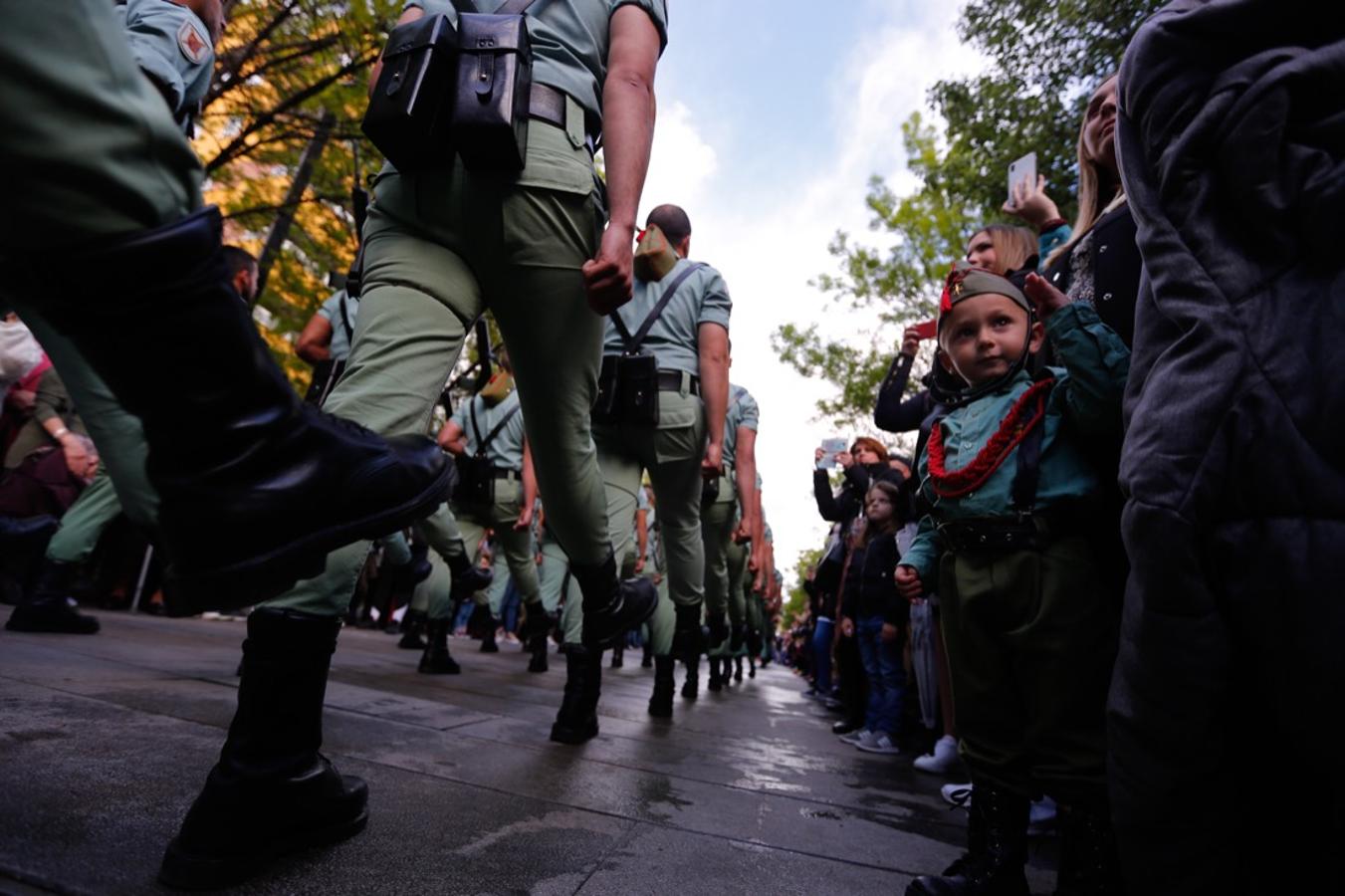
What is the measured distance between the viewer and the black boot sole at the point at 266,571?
98 cm

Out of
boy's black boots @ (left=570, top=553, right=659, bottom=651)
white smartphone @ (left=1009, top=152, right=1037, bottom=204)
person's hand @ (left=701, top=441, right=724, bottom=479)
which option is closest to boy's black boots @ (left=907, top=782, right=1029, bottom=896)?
boy's black boots @ (left=570, top=553, right=659, bottom=651)

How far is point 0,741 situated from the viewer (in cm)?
153

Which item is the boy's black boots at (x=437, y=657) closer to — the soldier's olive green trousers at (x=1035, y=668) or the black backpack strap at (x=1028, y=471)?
the soldier's olive green trousers at (x=1035, y=668)

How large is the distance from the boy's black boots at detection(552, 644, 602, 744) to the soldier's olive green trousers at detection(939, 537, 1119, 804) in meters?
1.49

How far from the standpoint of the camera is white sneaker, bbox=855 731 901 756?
4.62 m

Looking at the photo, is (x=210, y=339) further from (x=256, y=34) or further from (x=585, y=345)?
(x=256, y=34)

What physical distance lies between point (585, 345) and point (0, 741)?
1522 millimetres

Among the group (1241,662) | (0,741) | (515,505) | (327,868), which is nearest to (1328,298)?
(1241,662)

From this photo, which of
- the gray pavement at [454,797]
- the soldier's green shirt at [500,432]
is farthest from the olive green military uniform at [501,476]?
the gray pavement at [454,797]

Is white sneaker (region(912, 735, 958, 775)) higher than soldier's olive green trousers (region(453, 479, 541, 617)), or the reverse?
soldier's olive green trousers (region(453, 479, 541, 617))

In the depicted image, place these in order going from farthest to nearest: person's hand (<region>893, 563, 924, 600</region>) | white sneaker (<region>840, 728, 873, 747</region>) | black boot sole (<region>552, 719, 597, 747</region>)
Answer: white sneaker (<region>840, 728, 873, 747</region>) → black boot sole (<region>552, 719, 597, 747</region>) → person's hand (<region>893, 563, 924, 600</region>)

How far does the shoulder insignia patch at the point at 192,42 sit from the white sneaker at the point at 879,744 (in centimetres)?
473

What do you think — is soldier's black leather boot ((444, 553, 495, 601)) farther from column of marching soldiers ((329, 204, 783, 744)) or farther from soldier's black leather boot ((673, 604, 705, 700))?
soldier's black leather boot ((673, 604, 705, 700))

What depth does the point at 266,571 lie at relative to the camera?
1.01m
